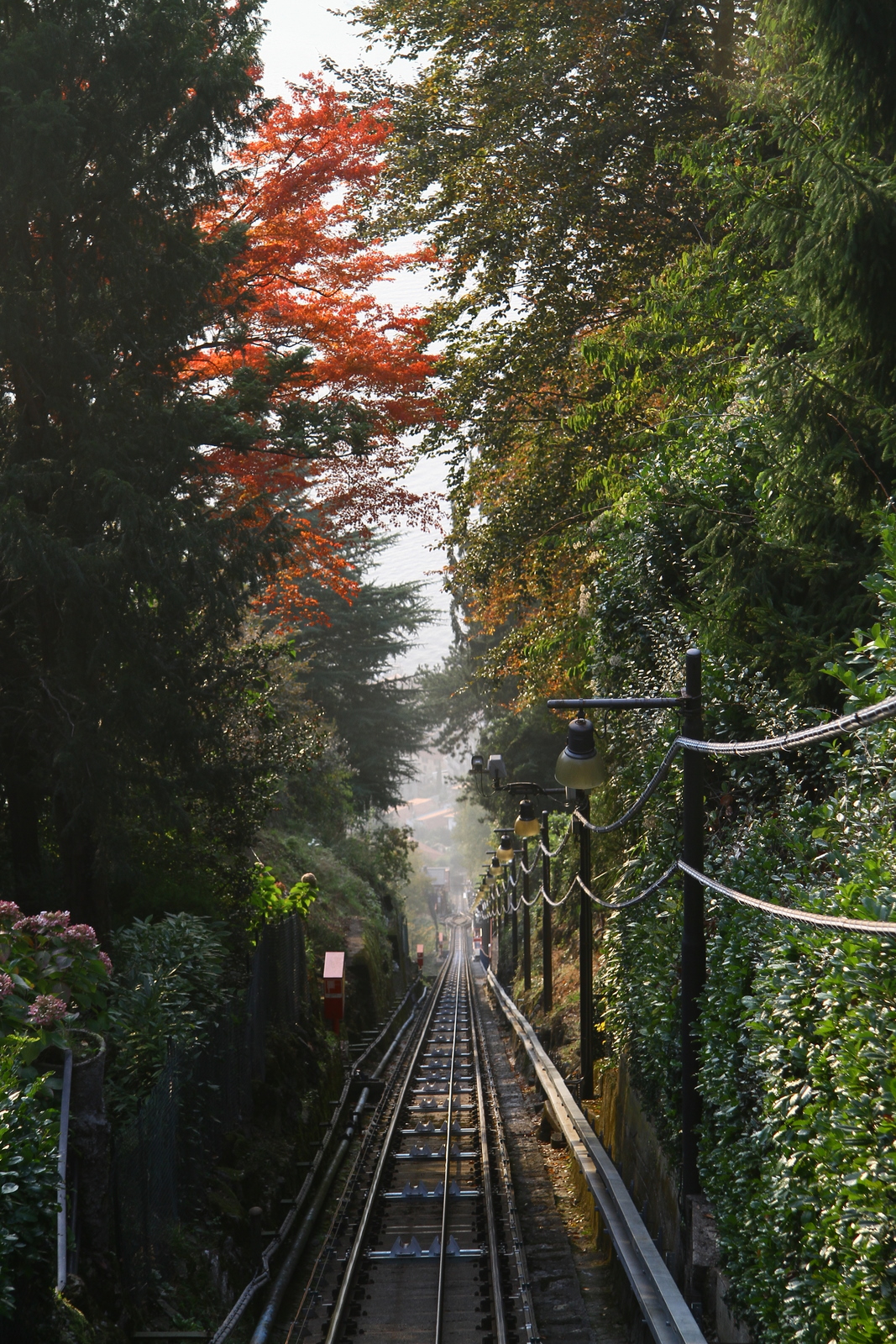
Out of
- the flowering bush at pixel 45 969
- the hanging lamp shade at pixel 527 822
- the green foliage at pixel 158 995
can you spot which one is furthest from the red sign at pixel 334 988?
the flowering bush at pixel 45 969

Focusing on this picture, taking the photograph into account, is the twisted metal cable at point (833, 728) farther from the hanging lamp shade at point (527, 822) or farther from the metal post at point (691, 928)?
the hanging lamp shade at point (527, 822)

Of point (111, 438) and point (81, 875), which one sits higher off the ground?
point (111, 438)

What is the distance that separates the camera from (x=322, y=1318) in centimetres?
1074

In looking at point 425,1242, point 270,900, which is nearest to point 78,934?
point 425,1242

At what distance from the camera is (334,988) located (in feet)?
72.6

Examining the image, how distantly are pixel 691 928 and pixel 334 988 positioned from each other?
15069mm

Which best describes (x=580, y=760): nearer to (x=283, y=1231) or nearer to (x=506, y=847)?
(x=283, y=1231)

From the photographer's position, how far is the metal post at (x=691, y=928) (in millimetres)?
8211

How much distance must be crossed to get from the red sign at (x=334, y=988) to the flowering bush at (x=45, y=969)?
1441cm

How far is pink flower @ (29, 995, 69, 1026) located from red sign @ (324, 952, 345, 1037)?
15.2 m

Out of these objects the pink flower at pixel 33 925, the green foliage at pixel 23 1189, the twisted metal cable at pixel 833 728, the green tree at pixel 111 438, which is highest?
the green tree at pixel 111 438

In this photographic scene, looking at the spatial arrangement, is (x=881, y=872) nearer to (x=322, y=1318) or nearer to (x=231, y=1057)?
(x=322, y=1318)

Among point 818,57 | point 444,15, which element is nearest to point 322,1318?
point 818,57

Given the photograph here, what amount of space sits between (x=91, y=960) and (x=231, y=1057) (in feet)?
16.8
